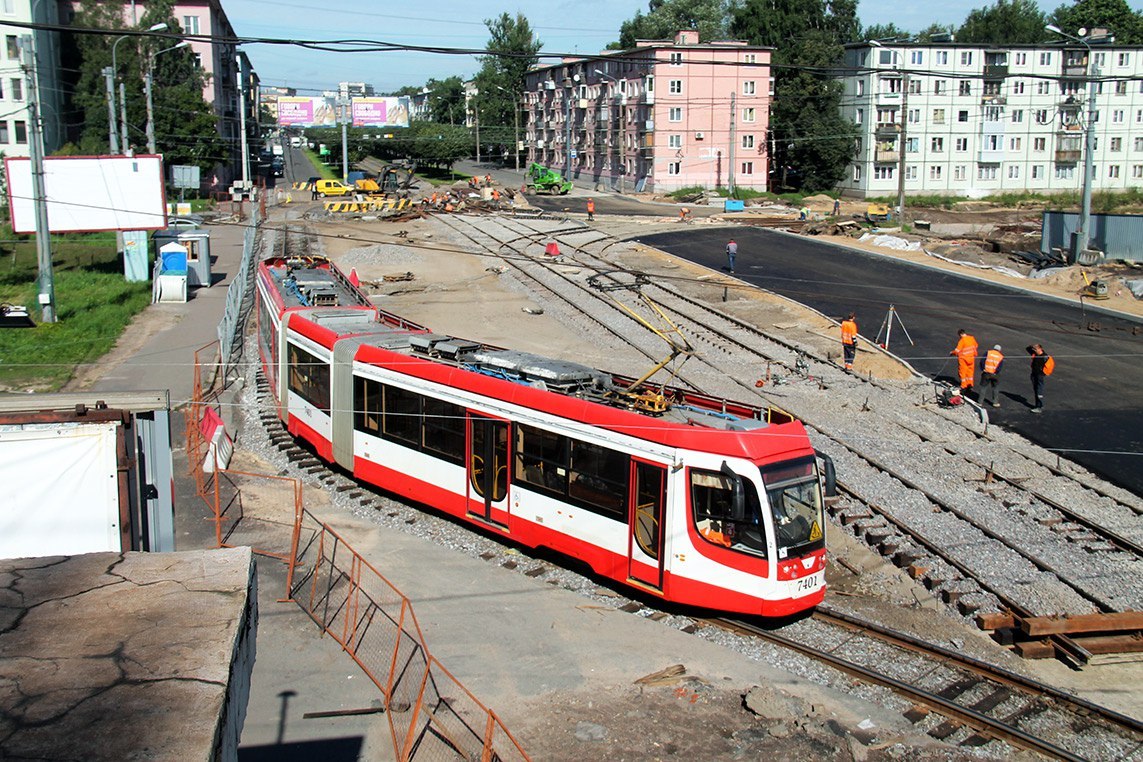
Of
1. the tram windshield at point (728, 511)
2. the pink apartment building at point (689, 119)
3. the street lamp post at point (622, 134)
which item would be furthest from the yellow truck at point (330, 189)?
the tram windshield at point (728, 511)

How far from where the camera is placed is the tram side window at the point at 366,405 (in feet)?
52.9

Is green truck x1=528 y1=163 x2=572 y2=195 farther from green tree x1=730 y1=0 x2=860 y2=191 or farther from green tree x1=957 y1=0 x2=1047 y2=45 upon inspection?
green tree x1=957 y1=0 x2=1047 y2=45

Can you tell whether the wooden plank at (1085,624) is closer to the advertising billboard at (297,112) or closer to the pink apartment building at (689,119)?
the pink apartment building at (689,119)

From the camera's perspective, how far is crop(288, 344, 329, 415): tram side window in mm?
17625

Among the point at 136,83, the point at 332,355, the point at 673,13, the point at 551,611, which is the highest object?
the point at 673,13

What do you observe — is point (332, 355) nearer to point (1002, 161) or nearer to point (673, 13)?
point (1002, 161)

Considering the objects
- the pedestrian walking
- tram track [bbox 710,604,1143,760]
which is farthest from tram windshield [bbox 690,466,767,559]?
the pedestrian walking

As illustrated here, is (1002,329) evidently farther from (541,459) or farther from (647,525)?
(647,525)

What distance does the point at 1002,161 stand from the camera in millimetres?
78312

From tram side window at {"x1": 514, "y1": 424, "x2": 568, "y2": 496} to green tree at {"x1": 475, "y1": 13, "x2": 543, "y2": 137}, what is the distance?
3853 inches

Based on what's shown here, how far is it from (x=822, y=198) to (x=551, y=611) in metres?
62.9

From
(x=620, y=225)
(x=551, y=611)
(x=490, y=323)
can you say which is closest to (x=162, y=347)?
(x=490, y=323)

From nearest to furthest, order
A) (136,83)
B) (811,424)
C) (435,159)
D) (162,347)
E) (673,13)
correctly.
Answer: (811,424), (162,347), (136,83), (435,159), (673,13)

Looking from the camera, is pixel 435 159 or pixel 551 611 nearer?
pixel 551 611
